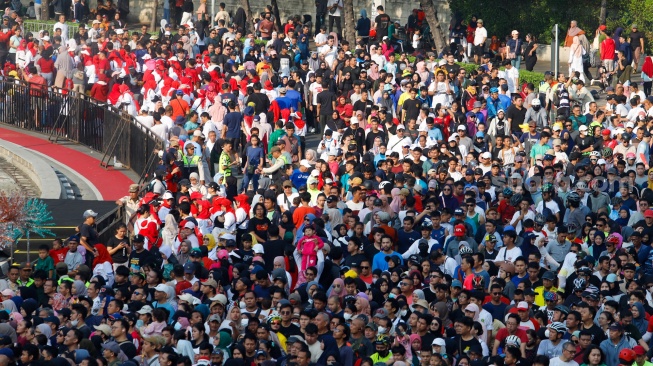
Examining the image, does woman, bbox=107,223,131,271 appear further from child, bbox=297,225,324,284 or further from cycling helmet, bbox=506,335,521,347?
A: cycling helmet, bbox=506,335,521,347

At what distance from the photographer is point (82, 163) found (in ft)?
101

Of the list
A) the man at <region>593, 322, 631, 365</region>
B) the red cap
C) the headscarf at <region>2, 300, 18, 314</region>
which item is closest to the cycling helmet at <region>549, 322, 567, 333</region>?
the man at <region>593, 322, 631, 365</region>

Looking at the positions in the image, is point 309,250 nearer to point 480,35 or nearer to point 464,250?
point 464,250

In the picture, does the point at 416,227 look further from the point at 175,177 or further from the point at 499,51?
the point at 499,51

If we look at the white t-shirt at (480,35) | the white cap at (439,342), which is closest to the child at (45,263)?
the white cap at (439,342)

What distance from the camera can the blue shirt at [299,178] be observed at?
24.7 meters

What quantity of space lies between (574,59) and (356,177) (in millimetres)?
13009

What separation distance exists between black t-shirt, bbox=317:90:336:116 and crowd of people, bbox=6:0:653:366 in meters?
0.06

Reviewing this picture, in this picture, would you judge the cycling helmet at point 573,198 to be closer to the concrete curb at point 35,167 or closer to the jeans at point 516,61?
the concrete curb at point 35,167

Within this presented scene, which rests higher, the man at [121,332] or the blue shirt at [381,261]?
the blue shirt at [381,261]

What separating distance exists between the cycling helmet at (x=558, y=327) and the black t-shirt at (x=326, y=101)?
13.7m

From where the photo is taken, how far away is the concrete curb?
27.9 meters

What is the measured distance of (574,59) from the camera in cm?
3522

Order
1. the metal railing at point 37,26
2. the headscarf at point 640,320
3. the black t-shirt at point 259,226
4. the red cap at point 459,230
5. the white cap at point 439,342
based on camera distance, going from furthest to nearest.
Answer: the metal railing at point 37,26 < the black t-shirt at point 259,226 < the red cap at point 459,230 < the headscarf at point 640,320 < the white cap at point 439,342
